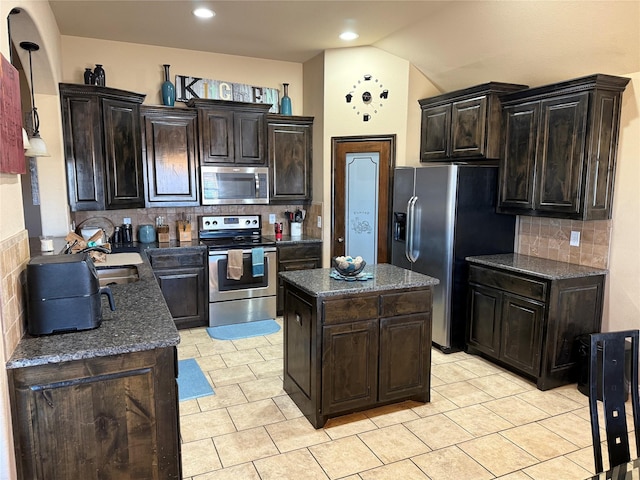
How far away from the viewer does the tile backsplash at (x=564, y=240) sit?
138 inches

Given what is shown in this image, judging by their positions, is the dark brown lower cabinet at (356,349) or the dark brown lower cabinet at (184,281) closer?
the dark brown lower cabinet at (356,349)

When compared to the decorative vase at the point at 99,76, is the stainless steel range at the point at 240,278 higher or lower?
lower


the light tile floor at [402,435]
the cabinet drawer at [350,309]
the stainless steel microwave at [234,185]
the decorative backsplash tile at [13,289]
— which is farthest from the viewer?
the stainless steel microwave at [234,185]

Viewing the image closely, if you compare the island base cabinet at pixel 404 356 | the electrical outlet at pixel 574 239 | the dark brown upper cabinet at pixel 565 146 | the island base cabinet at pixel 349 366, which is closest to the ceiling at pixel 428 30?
the dark brown upper cabinet at pixel 565 146

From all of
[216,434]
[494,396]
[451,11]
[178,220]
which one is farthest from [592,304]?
[178,220]

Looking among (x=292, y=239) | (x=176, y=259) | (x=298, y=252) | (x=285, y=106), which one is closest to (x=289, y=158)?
(x=285, y=106)

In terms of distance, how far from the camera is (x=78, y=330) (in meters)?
1.93

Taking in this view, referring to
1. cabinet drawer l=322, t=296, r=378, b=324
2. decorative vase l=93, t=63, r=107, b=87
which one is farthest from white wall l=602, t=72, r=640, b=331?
decorative vase l=93, t=63, r=107, b=87

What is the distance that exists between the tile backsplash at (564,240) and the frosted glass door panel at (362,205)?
5.13 ft

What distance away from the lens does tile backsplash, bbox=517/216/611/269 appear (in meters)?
3.50

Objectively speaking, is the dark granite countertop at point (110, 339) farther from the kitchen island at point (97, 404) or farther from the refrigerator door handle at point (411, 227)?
the refrigerator door handle at point (411, 227)

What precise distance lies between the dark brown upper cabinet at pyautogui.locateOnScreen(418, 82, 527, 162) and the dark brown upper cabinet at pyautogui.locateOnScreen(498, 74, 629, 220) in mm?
140

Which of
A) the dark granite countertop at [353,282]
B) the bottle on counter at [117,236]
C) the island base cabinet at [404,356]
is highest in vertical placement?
the bottle on counter at [117,236]

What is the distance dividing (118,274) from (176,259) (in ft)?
3.74
